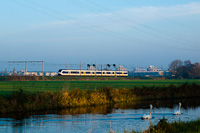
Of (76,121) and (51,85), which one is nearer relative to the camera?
(76,121)

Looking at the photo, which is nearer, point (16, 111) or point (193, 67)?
point (16, 111)

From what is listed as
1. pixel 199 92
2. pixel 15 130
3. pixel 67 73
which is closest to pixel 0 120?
pixel 15 130

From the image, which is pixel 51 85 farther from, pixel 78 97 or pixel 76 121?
pixel 76 121

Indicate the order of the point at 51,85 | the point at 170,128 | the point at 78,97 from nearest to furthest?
the point at 170,128 < the point at 78,97 < the point at 51,85

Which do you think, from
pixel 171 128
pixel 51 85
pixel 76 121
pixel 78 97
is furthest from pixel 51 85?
pixel 171 128

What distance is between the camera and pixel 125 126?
25125 millimetres

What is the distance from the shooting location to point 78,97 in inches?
1559

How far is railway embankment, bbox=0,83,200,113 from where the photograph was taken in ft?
112

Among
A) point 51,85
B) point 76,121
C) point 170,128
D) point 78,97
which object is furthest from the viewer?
point 51,85

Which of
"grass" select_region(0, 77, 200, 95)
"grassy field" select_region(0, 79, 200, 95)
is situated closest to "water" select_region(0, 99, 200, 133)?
"grass" select_region(0, 77, 200, 95)

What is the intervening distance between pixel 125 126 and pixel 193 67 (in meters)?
170

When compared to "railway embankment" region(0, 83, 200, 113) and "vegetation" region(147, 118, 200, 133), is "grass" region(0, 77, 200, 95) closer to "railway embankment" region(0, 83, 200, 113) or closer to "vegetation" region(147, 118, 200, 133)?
"railway embankment" region(0, 83, 200, 113)

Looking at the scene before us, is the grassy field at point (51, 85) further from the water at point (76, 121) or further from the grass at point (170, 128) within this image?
the grass at point (170, 128)

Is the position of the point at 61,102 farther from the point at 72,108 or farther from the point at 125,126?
the point at 125,126
